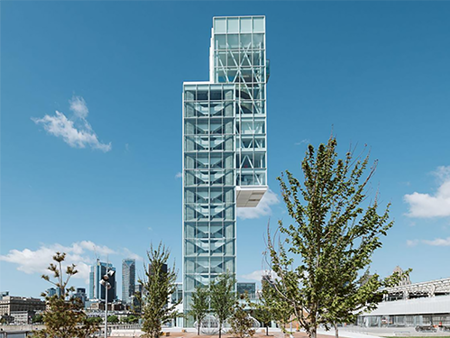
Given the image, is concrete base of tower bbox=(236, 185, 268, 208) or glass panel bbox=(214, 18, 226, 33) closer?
concrete base of tower bbox=(236, 185, 268, 208)

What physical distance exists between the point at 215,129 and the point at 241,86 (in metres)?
8.65

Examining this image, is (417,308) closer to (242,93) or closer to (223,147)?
(223,147)

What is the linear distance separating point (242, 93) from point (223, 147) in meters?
10.1

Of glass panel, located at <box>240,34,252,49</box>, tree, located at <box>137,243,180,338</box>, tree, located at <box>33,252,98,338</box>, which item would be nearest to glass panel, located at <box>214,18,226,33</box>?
glass panel, located at <box>240,34,252,49</box>

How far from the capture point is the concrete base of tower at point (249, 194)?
8194cm

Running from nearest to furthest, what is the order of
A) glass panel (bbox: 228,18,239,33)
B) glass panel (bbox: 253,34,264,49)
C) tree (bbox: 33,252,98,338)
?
tree (bbox: 33,252,98,338)
glass panel (bbox: 253,34,264,49)
glass panel (bbox: 228,18,239,33)

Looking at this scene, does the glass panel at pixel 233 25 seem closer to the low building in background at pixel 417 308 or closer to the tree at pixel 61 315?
the low building in background at pixel 417 308

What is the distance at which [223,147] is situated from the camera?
85062 mm

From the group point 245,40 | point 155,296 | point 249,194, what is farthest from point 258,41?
point 155,296

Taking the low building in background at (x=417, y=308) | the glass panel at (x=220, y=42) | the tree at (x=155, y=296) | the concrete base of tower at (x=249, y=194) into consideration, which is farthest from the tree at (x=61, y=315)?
the glass panel at (x=220, y=42)

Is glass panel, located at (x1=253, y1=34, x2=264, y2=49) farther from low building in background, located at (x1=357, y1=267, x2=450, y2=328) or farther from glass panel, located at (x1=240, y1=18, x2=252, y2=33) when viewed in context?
low building in background, located at (x1=357, y1=267, x2=450, y2=328)

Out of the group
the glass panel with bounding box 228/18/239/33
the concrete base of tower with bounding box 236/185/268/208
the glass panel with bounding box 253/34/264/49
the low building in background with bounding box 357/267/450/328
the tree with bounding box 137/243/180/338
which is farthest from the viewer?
the glass panel with bounding box 228/18/239/33

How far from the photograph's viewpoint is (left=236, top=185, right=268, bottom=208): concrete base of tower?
269 feet

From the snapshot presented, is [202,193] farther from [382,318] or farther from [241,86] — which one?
[382,318]
